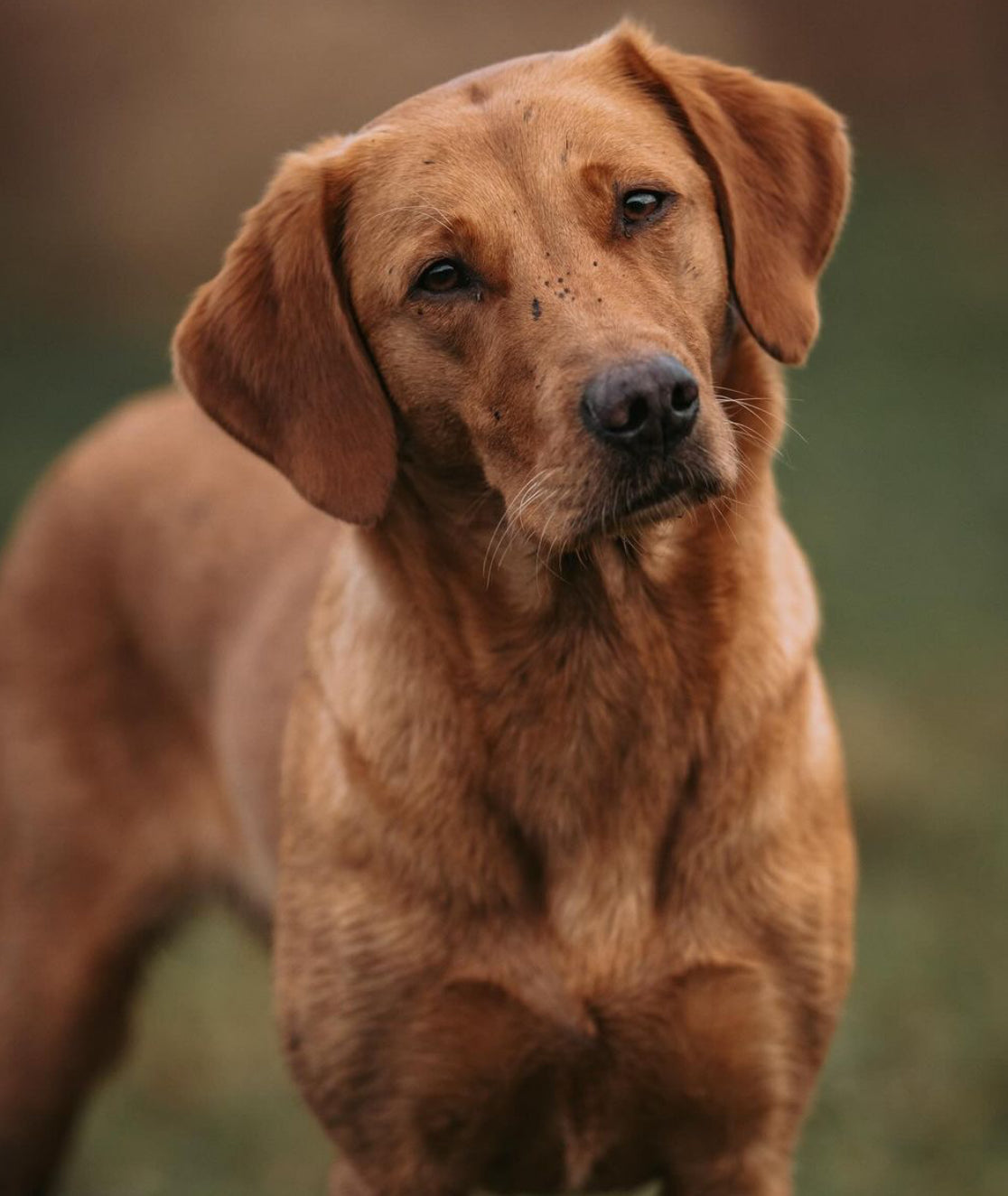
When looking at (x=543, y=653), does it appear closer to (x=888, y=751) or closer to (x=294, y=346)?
(x=294, y=346)

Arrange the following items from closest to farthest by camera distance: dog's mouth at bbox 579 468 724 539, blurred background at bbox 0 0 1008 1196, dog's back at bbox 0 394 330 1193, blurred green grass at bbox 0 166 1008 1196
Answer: dog's mouth at bbox 579 468 724 539
dog's back at bbox 0 394 330 1193
blurred green grass at bbox 0 166 1008 1196
blurred background at bbox 0 0 1008 1196

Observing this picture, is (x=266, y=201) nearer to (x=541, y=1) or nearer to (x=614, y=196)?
(x=614, y=196)

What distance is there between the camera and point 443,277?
2924 mm

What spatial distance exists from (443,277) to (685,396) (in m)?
0.50

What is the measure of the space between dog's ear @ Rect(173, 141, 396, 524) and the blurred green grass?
730 mm

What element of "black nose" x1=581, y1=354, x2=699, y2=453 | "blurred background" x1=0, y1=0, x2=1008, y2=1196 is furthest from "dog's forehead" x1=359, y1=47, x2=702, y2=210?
"blurred background" x1=0, y1=0, x2=1008, y2=1196

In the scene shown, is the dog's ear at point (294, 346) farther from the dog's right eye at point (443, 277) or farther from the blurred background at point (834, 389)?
the blurred background at point (834, 389)

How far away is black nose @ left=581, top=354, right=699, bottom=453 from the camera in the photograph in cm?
262

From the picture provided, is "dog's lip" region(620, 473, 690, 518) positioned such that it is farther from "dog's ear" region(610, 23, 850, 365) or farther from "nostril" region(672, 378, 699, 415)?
"dog's ear" region(610, 23, 850, 365)

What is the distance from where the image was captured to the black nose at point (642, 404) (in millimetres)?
2623

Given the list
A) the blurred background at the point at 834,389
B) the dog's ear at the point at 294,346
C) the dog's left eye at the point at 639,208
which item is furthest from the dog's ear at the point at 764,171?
the blurred background at the point at 834,389

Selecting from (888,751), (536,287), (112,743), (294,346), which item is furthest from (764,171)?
(888,751)

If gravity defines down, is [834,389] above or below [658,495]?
below

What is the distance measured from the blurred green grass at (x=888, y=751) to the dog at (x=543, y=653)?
1.26ft
